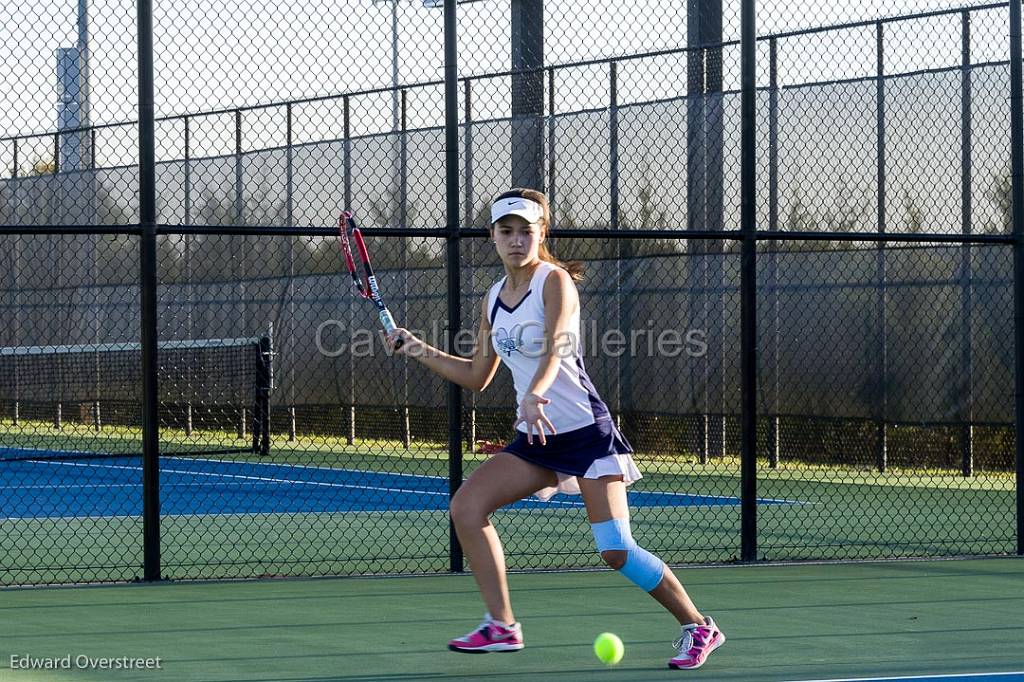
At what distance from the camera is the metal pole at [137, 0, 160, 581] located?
7.68 m

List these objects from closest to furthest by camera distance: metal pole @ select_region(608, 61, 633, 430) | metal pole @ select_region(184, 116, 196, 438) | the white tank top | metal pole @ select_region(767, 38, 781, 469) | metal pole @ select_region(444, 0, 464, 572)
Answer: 1. the white tank top
2. metal pole @ select_region(444, 0, 464, 572)
3. metal pole @ select_region(767, 38, 781, 469)
4. metal pole @ select_region(608, 61, 633, 430)
5. metal pole @ select_region(184, 116, 196, 438)

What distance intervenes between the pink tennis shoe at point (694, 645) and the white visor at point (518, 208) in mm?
1461

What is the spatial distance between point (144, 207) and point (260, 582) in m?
1.79

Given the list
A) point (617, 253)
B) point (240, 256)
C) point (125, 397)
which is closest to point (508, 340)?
point (617, 253)

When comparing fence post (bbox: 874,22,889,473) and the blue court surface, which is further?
fence post (bbox: 874,22,889,473)

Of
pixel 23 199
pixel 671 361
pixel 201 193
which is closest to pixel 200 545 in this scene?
pixel 671 361

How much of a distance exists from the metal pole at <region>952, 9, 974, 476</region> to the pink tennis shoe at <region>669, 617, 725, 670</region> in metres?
8.52

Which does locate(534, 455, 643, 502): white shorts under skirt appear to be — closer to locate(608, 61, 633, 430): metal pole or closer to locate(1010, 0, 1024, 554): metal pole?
locate(1010, 0, 1024, 554): metal pole

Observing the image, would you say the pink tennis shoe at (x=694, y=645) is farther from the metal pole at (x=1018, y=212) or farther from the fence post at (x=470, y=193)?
the fence post at (x=470, y=193)

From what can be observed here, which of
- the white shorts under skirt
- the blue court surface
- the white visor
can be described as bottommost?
the blue court surface

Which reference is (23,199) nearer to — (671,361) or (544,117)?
(544,117)

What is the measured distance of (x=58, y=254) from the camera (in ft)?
66.1

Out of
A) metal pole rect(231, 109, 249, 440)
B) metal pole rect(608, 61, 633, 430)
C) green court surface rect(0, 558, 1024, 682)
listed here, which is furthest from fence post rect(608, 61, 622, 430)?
green court surface rect(0, 558, 1024, 682)

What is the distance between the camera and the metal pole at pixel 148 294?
25.2 ft
